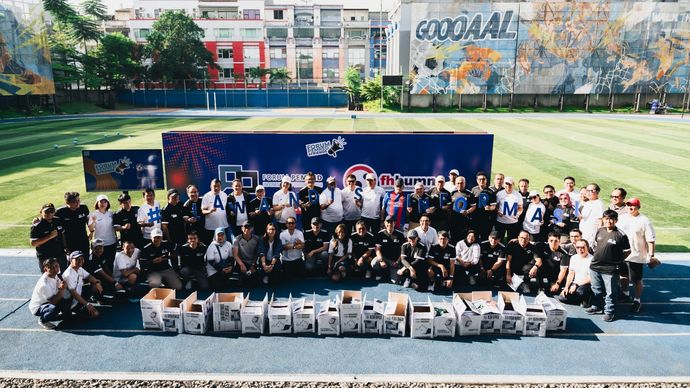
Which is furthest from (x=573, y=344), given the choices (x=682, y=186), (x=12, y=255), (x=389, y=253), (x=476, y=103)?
(x=476, y=103)

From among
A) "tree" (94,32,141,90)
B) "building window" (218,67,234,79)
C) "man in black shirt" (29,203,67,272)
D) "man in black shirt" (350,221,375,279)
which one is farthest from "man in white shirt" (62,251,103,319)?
"building window" (218,67,234,79)

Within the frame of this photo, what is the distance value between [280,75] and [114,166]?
69738 mm

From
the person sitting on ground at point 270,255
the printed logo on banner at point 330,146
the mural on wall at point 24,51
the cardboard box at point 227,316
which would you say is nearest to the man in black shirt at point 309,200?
the printed logo on banner at point 330,146

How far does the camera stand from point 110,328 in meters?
7.73

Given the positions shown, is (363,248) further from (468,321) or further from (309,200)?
(468,321)

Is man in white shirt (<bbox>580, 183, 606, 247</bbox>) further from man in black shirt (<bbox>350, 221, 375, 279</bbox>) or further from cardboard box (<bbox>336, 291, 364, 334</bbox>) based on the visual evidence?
cardboard box (<bbox>336, 291, 364, 334</bbox>)

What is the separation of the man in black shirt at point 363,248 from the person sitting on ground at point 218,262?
266 centimetres

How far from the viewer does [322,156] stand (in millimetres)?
11102

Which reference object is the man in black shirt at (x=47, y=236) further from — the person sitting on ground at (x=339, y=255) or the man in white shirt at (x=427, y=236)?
the man in white shirt at (x=427, y=236)

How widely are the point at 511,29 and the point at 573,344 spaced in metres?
52.9

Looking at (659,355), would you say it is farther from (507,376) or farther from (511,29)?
(511,29)

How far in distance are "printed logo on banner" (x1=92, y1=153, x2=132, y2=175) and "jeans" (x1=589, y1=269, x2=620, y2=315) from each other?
10323 millimetres

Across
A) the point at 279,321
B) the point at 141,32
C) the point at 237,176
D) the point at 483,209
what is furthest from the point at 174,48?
the point at 279,321

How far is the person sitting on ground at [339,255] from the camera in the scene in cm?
961
